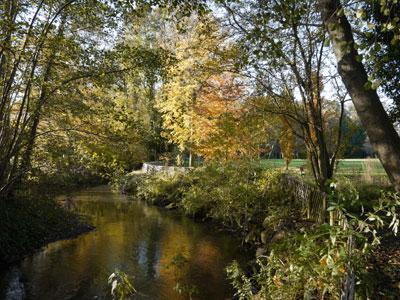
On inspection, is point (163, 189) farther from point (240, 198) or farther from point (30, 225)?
point (30, 225)

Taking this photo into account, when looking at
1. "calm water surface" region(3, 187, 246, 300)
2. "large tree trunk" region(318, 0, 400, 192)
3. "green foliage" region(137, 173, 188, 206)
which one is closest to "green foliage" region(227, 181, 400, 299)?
"large tree trunk" region(318, 0, 400, 192)

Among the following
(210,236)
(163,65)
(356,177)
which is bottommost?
(210,236)

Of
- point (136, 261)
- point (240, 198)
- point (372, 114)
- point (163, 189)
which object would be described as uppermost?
point (372, 114)

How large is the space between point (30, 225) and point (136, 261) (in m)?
3.59

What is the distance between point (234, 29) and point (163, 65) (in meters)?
2.01

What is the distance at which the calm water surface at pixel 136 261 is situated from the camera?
7734 millimetres

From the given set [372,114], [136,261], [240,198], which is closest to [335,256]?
[372,114]

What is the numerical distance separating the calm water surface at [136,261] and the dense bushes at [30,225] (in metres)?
0.41

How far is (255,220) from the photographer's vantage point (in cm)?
1241

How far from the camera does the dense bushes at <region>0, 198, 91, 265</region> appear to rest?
9.57 meters

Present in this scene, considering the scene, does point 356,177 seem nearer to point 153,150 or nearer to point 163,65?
point 163,65

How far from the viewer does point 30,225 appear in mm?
10891

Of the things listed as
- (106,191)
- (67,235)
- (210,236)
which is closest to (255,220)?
(210,236)

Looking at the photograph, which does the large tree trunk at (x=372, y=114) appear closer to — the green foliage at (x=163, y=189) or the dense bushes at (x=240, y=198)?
the dense bushes at (x=240, y=198)
